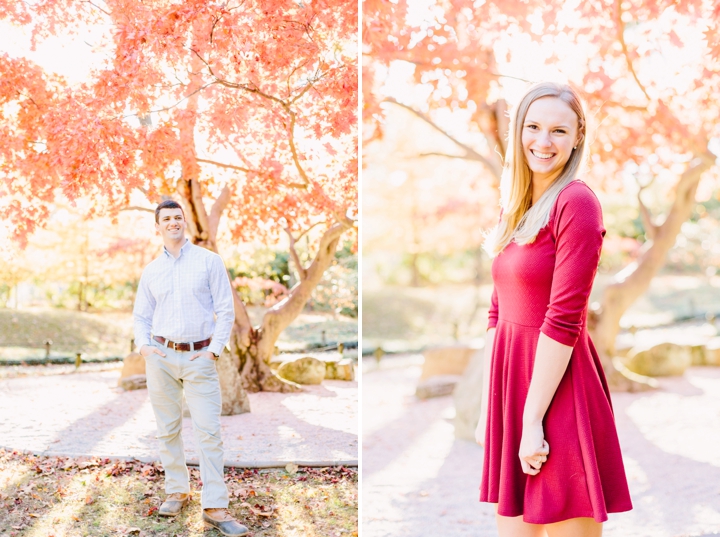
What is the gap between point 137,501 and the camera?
266cm

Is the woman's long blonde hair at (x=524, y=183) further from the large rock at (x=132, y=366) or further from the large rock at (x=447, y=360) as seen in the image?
the large rock at (x=447, y=360)

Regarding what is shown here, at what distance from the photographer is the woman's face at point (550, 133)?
4.89 feet

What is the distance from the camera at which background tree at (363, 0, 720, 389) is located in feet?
13.0

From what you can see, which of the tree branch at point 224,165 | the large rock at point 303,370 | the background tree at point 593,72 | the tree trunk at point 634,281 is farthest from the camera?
the tree trunk at point 634,281

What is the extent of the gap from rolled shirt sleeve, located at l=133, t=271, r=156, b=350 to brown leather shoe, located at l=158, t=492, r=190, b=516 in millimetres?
638

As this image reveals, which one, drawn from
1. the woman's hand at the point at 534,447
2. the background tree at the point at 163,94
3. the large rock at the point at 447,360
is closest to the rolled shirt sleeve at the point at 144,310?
the background tree at the point at 163,94

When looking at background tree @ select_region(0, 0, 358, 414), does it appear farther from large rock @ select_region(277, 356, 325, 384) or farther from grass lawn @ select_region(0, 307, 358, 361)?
large rock @ select_region(277, 356, 325, 384)

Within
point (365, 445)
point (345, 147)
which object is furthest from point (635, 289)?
point (345, 147)

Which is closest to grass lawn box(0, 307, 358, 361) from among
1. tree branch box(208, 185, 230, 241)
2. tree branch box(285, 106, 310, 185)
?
tree branch box(208, 185, 230, 241)

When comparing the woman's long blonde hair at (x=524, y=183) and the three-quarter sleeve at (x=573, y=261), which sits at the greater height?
the woman's long blonde hair at (x=524, y=183)

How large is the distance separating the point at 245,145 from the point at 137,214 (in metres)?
1.02

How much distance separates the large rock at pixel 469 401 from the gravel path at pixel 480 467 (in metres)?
0.10

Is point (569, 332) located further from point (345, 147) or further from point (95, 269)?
point (95, 269)

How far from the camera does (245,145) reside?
3225 mm
